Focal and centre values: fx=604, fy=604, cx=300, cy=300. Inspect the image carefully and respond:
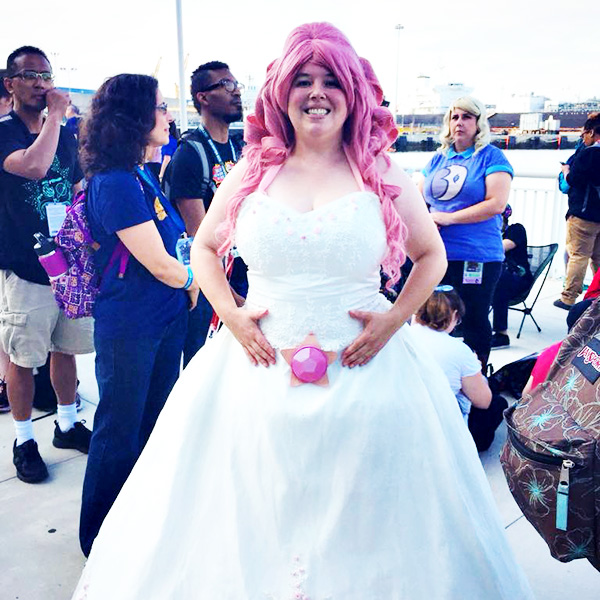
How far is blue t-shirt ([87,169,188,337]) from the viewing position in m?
2.23

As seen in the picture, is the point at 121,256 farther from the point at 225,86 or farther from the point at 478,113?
the point at 478,113

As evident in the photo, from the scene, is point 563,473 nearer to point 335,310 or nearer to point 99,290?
point 335,310

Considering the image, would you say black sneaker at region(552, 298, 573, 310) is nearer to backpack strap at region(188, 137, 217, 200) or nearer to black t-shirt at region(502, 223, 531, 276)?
black t-shirt at region(502, 223, 531, 276)

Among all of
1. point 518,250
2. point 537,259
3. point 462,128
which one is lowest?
point 537,259

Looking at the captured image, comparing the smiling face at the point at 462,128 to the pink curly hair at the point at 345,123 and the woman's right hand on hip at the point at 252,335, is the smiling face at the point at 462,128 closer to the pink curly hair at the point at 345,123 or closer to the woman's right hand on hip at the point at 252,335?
the pink curly hair at the point at 345,123

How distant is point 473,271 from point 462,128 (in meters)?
0.91

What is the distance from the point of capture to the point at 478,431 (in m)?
3.35

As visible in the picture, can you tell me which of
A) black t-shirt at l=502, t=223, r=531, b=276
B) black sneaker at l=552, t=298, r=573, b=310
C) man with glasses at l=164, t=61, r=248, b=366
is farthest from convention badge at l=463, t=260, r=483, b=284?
black sneaker at l=552, t=298, r=573, b=310

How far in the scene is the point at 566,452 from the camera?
1562mm

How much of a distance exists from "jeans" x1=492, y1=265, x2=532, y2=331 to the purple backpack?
3606 mm

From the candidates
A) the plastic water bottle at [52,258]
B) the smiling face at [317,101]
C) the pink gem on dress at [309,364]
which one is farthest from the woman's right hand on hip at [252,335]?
the plastic water bottle at [52,258]

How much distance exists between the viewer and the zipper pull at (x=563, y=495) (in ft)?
5.09

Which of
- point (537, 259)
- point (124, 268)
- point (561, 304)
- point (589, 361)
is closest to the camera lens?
point (589, 361)

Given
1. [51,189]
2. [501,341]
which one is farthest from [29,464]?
[501,341]
